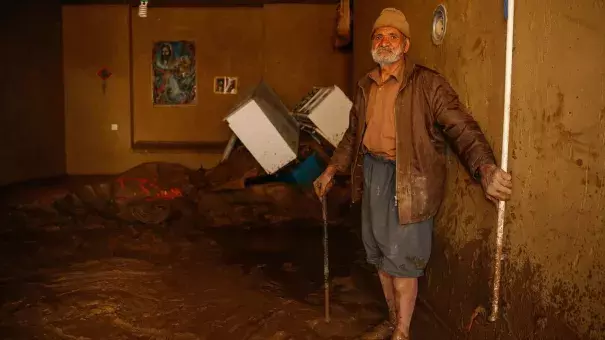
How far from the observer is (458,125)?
10.6 feet

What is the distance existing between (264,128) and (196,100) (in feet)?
11.3

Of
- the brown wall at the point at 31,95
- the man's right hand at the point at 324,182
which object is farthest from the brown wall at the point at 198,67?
the man's right hand at the point at 324,182

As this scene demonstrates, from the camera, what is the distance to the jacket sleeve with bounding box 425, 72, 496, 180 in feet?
10.1

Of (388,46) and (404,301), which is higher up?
(388,46)

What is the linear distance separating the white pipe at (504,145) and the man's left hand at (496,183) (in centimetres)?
5

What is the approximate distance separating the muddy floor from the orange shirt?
4.38 feet

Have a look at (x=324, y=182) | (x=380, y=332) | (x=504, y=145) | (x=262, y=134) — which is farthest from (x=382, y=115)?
(x=262, y=134)

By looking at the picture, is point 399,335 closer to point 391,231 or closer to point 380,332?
point 380,332

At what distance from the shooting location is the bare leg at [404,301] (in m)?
3.60

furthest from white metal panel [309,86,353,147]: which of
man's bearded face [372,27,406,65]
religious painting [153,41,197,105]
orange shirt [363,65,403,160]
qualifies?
man's bearded face [372,27,406,65]

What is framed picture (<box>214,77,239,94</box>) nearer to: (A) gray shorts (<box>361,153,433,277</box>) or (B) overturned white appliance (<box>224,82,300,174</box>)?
(B) overturned white appliance (<box>224,82,300,174</box>)

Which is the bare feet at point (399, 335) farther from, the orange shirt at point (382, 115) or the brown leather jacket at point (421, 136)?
the orange shirt at point (382, 115)

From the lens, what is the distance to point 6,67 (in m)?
9.02

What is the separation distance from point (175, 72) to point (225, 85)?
94cm
